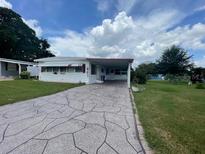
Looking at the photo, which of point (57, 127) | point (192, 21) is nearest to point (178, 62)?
point (192, 21)

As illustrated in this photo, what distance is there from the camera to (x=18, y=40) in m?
34.9

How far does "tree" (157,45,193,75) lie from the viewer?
34719 millimetres

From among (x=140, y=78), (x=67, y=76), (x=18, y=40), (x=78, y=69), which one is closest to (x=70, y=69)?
(x=67, y=76)

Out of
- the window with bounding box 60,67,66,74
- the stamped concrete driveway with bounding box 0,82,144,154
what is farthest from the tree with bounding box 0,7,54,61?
the stamped concrete driveway with bounding box 0,82,144,154

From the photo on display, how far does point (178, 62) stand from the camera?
114 feet

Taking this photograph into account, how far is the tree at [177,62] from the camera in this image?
34.7 m

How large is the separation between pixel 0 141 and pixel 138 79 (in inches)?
785

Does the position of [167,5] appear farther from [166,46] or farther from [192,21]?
[166,46]

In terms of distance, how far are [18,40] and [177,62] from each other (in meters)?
35.3

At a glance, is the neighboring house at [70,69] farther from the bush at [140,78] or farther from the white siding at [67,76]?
the bush at [140,78]

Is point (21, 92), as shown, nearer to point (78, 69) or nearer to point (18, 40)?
point (78, 69)

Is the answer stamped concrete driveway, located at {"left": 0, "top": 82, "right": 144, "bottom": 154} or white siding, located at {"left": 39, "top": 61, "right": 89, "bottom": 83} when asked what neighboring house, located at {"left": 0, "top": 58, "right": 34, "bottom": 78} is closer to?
white siding, located at {"left": 39, "top": 61, "right": 89, "bottom": 83}

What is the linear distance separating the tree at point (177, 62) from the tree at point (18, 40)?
28.8 meters

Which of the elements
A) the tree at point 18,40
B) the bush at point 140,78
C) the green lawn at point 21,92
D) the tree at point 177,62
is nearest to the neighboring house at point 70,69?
the bush at point 140,78
